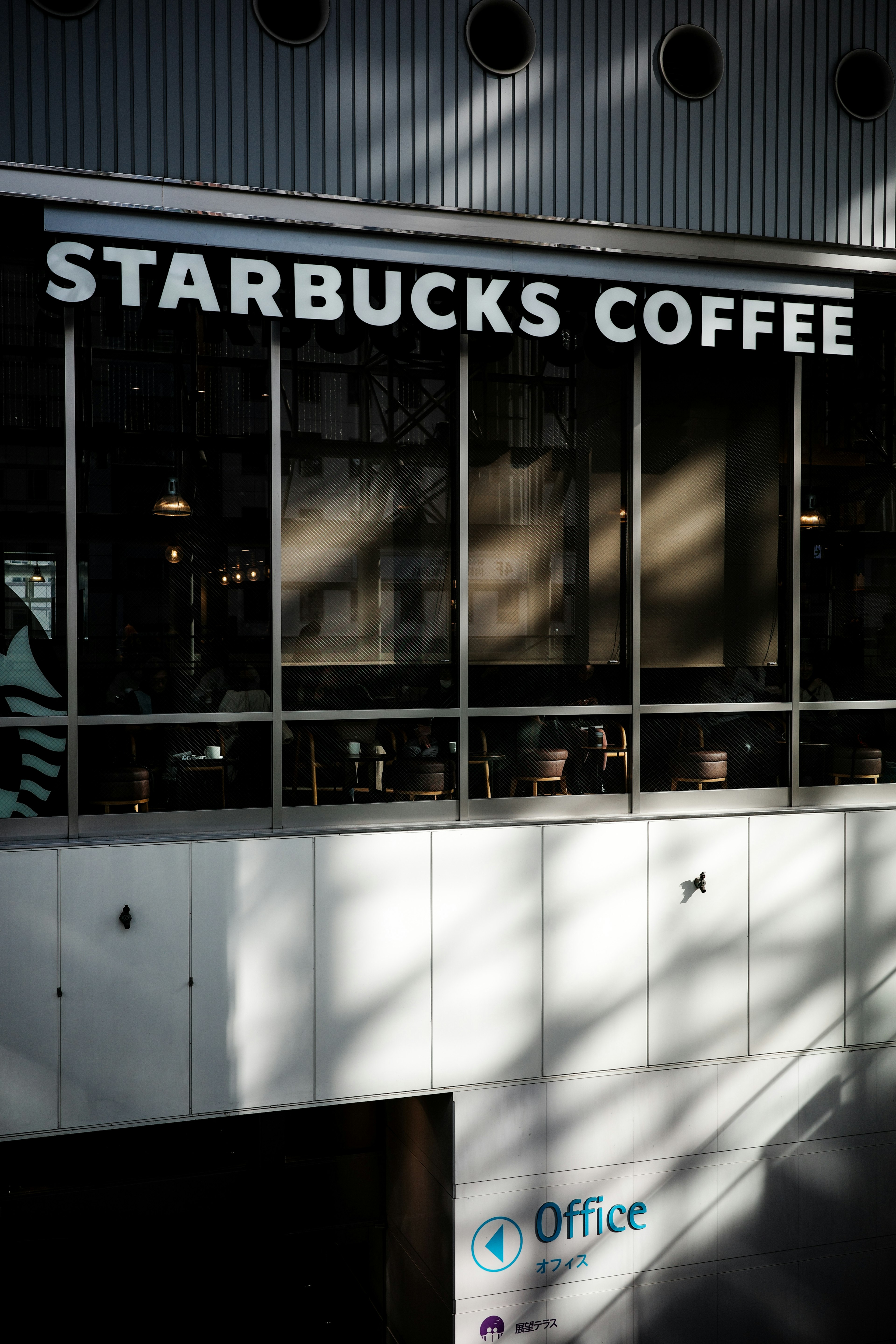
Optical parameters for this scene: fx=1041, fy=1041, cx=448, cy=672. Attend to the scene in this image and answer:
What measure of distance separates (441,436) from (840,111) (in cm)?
360

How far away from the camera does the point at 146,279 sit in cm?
589

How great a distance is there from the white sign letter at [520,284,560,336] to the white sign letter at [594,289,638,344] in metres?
0.27

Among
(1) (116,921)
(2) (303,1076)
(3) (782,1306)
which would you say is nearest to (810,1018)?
(3) (782,1306)

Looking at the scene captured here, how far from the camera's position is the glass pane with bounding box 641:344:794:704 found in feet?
22.6

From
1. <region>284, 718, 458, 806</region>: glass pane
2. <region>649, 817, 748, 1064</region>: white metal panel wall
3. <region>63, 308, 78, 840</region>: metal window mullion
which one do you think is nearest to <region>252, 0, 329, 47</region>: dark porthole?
<region>63, 308, 78, 840</region>: metal window mullion

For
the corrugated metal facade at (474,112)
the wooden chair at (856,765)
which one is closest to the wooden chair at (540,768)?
the wooden chair at (856,765)

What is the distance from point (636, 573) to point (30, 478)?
3700mm

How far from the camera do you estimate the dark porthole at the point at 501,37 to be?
6.36 m

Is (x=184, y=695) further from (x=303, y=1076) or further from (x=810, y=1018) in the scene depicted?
(x=810, y=1018)

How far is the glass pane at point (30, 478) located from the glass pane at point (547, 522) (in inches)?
96.1

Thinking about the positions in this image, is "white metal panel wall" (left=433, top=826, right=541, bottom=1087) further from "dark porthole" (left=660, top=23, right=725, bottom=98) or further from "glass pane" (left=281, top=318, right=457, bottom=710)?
"dark porthole" (left=660, top=23, right=725, bottom=98)

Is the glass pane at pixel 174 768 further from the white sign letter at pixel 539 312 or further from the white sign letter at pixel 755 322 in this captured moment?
the white sign letter at pixel 755 322

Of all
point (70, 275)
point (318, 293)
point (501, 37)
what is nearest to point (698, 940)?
point (318, 293)

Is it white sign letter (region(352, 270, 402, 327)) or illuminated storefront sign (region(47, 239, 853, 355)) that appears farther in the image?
white sign letter (region(352, 270, 402, 327))
